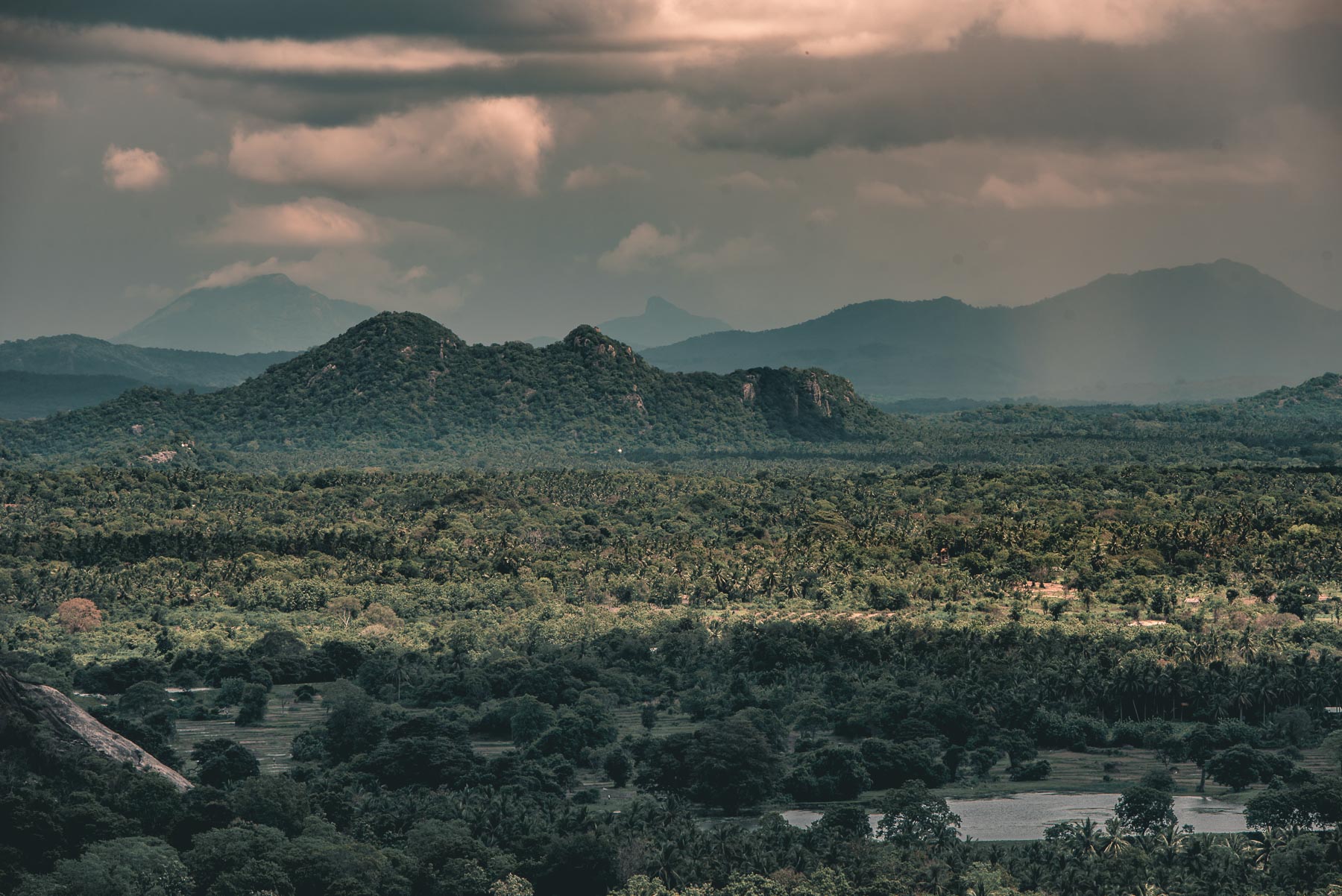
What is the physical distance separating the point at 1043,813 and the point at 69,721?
62166 mm

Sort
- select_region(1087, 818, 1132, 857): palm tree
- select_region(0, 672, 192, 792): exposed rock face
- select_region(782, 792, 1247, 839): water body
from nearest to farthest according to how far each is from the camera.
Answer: select_region(1087, 818, 1132, 857): palm tree
select_region(782, 792, 1247, 839): water body
select_region(0, 672, 192, 792): exposed rock face

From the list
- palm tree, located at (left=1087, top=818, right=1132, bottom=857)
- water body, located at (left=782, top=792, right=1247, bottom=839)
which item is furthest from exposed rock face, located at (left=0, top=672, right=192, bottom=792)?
palm tree, located at (left=1087, top=818, right=1132, bottom=857)

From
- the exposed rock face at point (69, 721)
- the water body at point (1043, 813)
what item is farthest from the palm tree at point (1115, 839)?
the exposed rock face at point (69, 721)

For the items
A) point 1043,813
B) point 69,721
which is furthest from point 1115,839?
point 69,721

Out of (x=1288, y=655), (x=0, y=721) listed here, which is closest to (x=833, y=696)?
(x=1288, y=655)

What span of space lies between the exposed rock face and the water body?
4117 centimetres

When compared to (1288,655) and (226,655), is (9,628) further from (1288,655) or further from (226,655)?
(1288,655)

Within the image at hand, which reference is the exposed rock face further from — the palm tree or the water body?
the palm tree

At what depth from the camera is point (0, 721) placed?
4067 inches

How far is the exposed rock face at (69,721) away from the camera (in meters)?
105

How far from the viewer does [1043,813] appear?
108 metres

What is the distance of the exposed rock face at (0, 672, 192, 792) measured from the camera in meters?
105

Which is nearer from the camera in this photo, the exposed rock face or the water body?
the water body

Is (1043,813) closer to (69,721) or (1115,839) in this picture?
(1115,839)
